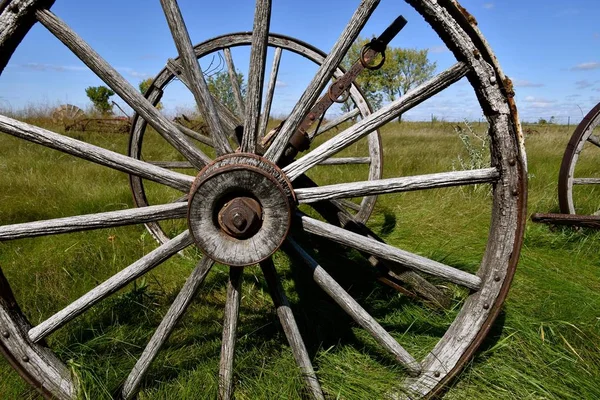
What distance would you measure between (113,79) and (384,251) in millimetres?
1203

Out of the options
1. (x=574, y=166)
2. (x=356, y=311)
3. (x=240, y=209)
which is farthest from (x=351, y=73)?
(x=574, y=166)

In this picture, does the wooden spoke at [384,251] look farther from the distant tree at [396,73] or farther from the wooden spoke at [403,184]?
the distant tree at [396,73]

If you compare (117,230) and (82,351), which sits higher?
(117,230)

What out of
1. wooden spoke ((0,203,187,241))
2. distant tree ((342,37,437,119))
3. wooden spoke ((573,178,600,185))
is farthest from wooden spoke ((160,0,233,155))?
distant tree ((342,37,437,119))

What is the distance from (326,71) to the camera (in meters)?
1.44

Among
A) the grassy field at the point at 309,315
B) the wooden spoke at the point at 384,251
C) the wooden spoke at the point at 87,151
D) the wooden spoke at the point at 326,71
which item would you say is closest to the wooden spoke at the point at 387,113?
the wooden spoke at the point at 326,71

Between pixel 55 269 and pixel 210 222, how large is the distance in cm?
179

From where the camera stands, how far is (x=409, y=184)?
1474mm

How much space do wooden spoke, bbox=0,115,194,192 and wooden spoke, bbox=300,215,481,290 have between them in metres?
0.50

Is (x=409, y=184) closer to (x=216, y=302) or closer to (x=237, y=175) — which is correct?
(x=237, y=175)

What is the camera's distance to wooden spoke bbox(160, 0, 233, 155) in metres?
1.40

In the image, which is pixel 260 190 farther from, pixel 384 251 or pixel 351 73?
pixel 351 73

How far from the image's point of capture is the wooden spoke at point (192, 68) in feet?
4.60

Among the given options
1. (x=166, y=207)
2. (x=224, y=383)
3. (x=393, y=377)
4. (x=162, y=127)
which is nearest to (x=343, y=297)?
(x=393, y=377)
